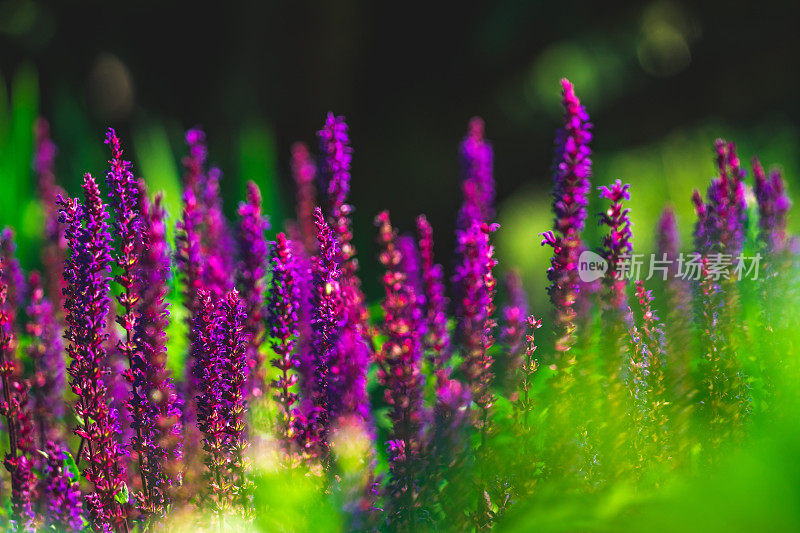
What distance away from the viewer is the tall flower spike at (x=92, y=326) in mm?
1188

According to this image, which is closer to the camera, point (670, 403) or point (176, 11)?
point (670, 403)

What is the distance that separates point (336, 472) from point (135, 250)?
0.51 m

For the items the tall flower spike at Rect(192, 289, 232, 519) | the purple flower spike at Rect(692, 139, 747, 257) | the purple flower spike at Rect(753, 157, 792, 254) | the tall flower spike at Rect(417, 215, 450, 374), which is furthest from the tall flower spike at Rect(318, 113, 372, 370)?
the purple flower spike at Rect(753, 157, 792, 254)

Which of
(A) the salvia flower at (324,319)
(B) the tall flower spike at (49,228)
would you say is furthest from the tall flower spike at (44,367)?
(A) the salvia flower at (324,319)

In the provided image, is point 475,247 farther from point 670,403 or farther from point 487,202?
point 487,202

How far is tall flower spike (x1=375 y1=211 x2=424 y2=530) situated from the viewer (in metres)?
1.11

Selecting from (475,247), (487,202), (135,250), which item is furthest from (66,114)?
(475,247)

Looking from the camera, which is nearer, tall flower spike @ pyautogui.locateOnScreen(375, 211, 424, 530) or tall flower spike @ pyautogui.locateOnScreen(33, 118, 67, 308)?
tall flower spike @ pyautogui.locateOnScreen(375, 211, 424, 530)

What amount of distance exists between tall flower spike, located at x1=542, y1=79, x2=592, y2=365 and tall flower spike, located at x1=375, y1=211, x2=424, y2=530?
0.26 metres

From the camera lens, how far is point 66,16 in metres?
8.17

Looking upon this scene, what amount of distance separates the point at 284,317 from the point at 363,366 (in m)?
0.26

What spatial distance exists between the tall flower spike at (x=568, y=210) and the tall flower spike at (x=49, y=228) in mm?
1108

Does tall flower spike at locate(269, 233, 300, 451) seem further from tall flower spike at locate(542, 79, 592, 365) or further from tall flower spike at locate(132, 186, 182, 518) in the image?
tall flower spike at locate(542, 79, 592, 365)

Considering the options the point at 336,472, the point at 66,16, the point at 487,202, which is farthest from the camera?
the point at 66,16
